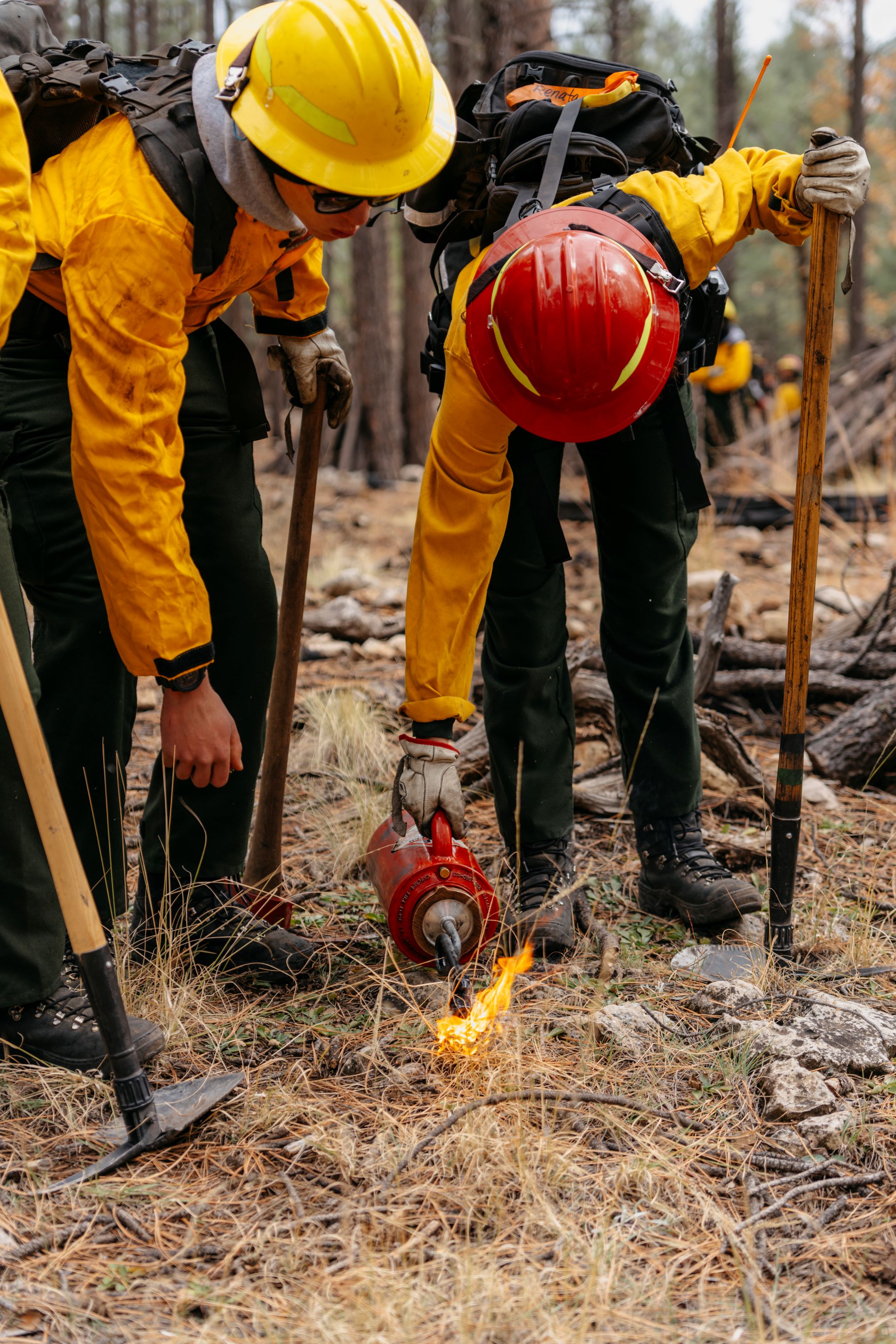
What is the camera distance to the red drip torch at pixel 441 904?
2.48 metres

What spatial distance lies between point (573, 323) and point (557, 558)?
761mm

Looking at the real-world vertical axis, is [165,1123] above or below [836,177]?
below

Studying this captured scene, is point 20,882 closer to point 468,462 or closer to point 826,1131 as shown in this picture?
point 468,462

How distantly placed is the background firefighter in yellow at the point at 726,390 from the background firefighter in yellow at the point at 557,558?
8.03m

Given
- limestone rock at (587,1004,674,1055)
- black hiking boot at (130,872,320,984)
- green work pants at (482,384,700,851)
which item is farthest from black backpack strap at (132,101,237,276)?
limestone rock at (587,1004,674,1055)

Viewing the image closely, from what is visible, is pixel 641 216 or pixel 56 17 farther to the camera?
pixel 56 17

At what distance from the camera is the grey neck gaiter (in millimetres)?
2117

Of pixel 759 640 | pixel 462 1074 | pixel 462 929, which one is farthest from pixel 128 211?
pixel 759 640

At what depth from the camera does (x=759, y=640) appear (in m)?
5.63

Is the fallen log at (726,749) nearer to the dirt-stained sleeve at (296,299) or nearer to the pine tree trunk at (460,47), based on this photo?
the dirt-stained sleeve at (296,299)

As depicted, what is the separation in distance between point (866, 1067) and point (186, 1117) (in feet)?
4.43

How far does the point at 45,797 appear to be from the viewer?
1811 mm

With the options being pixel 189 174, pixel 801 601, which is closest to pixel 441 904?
pixel 801 601

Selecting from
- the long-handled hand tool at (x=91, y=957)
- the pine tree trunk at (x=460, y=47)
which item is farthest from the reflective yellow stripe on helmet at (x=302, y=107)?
the pine tree trunk at (x=460, y=47)
